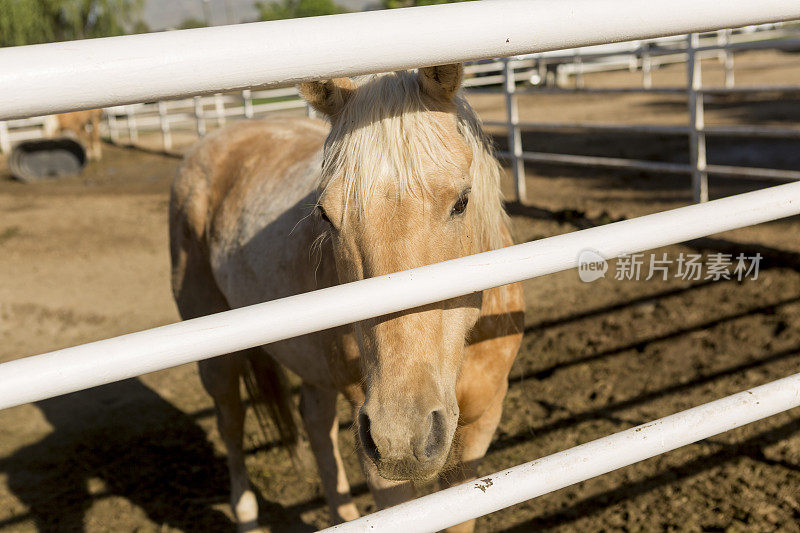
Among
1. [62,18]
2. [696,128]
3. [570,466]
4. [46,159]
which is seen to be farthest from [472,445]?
[62,18]

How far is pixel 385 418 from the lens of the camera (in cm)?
128

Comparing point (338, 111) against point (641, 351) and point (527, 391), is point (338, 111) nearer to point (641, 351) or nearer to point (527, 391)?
point (527, 391)

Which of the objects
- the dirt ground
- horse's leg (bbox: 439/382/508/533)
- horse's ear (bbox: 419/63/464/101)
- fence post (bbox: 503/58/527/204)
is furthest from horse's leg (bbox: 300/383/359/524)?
fence post (bbox: 503/58/527/204)

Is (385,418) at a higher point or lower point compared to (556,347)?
higher

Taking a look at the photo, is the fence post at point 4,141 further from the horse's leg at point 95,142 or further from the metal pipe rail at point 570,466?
the metal pipe rail at point 570,466

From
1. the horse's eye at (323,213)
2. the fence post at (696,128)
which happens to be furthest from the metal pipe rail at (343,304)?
the fence post at (696,128)

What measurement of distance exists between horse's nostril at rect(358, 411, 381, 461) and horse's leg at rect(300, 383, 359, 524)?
1.61 meters

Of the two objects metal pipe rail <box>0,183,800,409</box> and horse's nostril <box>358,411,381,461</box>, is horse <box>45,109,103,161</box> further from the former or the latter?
metal pipe rail <box>0,183,800,409</box>

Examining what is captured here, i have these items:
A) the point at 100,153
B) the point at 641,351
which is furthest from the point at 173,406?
the point at 100,153

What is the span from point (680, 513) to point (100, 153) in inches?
577

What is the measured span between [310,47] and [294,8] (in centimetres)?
8968

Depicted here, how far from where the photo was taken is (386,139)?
4.80 ft

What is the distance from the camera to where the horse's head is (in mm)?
1300

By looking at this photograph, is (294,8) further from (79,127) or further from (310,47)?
(310,47)
